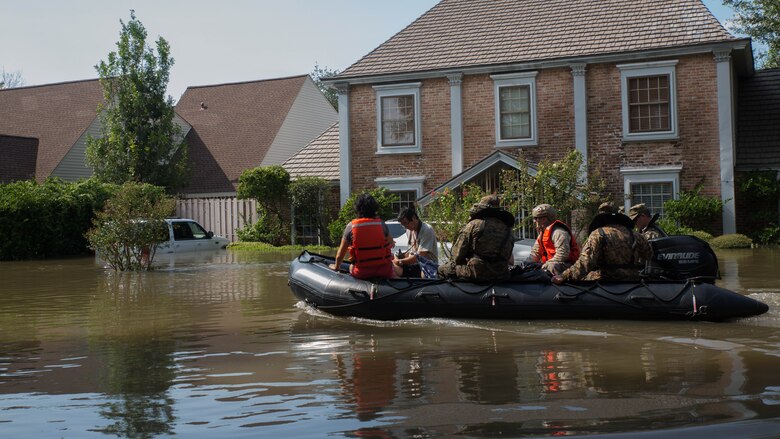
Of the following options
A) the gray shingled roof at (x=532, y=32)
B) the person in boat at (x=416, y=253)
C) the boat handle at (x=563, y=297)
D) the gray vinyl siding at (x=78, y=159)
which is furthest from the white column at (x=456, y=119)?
the gray vinyl siding at (x=78, y=159)

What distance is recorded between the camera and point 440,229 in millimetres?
17500

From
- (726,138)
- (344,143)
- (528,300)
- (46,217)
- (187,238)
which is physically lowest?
(528,300)

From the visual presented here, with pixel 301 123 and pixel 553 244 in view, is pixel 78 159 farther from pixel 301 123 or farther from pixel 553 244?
pixel 553 244

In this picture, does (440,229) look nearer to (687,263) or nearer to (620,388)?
(687,263)

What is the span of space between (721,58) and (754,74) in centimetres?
500

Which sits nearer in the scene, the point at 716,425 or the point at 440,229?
the point at 716,425

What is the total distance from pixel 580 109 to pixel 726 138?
3.89 meters

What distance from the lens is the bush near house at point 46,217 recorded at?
26.0 m

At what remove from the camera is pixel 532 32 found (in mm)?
26312

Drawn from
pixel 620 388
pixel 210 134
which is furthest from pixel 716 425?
pixel 210 134

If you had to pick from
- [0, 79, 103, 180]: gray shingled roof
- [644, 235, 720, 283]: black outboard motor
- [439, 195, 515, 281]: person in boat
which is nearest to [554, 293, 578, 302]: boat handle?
[439, 195, 515, 281]: person in boat

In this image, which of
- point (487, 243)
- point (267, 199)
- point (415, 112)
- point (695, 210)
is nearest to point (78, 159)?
point (267, 199)

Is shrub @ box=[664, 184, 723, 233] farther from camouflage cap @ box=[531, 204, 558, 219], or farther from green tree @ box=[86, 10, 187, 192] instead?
green tree @ box=[86, 10, 187, 192]

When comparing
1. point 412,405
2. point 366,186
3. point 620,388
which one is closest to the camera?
point 412,405
